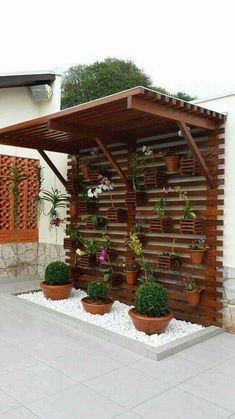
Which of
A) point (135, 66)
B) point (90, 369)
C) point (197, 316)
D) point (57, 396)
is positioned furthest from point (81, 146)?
point (135, 66)

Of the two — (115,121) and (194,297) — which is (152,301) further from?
(115,121)

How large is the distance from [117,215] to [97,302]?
148 cm

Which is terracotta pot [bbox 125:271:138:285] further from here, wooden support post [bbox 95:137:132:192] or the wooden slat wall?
wooden support post [bbox 95:137:132:192]

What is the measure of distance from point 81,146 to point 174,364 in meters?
4.37

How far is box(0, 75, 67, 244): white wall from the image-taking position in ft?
26.7

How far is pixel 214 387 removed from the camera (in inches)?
138

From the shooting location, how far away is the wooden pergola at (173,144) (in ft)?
15.6

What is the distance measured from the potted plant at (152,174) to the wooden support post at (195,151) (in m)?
0.85

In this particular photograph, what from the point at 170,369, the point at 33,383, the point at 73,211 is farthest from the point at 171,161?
the point at 33,383

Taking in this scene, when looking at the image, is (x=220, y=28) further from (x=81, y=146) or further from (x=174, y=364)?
(x=174, y=364)

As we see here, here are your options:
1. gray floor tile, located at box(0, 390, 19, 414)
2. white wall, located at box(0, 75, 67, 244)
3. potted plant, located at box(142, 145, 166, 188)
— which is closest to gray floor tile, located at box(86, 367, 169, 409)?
gray floor tile, located at box(0, 390, 19, 414)

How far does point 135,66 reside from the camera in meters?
24.7

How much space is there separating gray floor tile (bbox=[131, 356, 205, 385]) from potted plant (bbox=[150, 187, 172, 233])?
6.46 feet

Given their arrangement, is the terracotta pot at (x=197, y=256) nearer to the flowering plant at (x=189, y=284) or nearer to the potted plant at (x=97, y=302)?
the flowering plant at (x=189, y=284)
